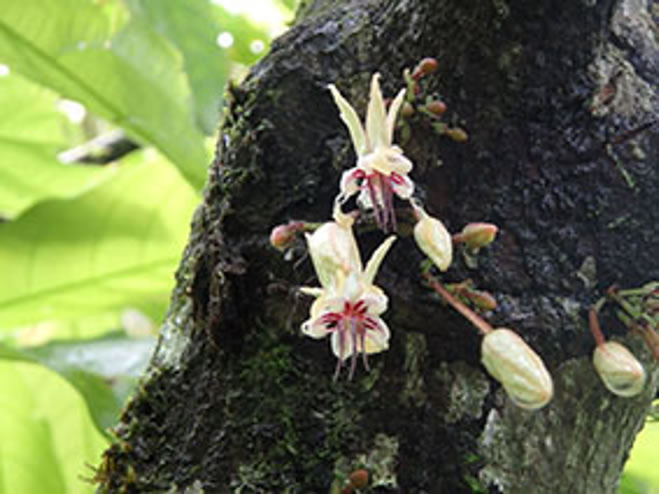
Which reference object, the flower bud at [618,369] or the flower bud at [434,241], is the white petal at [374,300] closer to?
the flower bud at [434,241]

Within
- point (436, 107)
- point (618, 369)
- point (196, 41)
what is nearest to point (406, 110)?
point (436, 107)

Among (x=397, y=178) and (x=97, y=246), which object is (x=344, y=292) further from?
(x=97, y=246)

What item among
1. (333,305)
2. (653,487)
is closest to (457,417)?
(333,305)

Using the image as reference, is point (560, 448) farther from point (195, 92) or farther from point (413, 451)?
point (195, 92)

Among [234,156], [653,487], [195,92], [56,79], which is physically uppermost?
[56,79]

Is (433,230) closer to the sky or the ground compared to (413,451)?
closer to the sky

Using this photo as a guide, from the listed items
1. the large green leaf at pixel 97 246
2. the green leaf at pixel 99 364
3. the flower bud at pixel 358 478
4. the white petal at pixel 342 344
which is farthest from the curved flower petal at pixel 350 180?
the large green leaf at pixel 97 246

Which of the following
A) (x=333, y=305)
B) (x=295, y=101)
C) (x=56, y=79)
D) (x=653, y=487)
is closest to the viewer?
(x=333, y=305)
